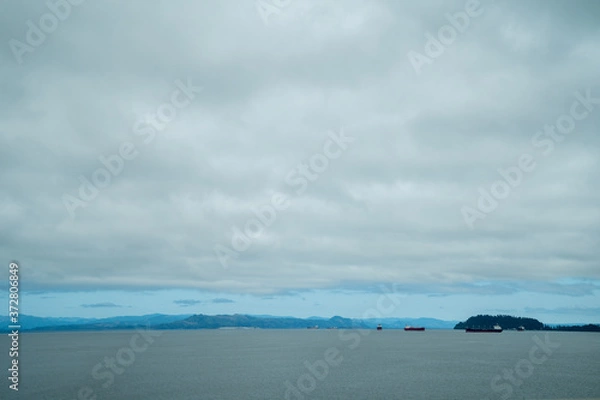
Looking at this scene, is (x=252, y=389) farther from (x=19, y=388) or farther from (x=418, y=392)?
(x=19, y=388)

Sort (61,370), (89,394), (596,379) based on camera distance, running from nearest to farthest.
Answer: (89,394) → (596,379) → (61,370)

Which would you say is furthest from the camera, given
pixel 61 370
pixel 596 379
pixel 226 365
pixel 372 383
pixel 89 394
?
pixel 226 365

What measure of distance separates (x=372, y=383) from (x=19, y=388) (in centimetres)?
6419

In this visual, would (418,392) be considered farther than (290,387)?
No

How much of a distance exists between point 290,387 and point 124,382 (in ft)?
105

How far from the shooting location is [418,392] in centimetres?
7719

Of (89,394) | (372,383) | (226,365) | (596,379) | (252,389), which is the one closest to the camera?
(89,394)

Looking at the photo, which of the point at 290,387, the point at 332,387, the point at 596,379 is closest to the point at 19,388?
the point at 290,387

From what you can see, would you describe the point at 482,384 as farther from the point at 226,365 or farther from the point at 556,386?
the point at 226,365

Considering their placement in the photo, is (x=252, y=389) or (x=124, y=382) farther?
(x=124, y=382)

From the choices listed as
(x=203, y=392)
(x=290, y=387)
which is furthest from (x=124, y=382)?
(x=290, y=387)

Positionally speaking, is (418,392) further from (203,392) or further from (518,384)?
(203,392)

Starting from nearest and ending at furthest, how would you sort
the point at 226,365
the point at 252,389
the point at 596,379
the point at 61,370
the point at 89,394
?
the point at 89,394
the point at 252,389
the point at 596,379
the point at 61,370
the point at 226,365

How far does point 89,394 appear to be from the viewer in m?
75.1
